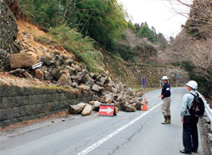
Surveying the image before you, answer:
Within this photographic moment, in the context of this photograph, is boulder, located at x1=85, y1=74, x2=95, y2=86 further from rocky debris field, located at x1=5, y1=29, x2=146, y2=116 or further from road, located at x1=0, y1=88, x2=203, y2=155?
road, located at x1=0, y1=88, x2=203, y2=155

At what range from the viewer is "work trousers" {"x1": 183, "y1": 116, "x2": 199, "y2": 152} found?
17.4 ft

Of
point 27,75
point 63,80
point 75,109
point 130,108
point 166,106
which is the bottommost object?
point 130,108

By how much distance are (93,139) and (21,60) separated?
720 centimetres

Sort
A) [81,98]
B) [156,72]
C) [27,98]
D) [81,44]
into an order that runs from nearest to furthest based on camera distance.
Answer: [27,98] < [81,98] < [81,44] < [156,72]

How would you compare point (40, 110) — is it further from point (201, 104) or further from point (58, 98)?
Result: point (201, 104)

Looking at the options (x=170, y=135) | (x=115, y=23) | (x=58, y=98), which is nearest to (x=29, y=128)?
(x=58, y=98)

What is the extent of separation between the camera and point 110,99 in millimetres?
13312

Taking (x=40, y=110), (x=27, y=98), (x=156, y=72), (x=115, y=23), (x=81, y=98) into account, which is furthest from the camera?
(x=156, y=72)

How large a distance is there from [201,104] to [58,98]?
7206mm

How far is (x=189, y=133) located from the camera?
5.31 meters

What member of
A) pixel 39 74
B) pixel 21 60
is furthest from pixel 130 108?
pixel 21 60

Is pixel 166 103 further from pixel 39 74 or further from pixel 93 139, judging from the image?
pixel 39 74

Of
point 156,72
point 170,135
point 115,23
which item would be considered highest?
point 115,23

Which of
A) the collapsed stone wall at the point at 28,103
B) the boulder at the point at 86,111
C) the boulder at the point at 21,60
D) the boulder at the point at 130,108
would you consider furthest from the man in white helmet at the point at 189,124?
the boulder at the point at 21,60
